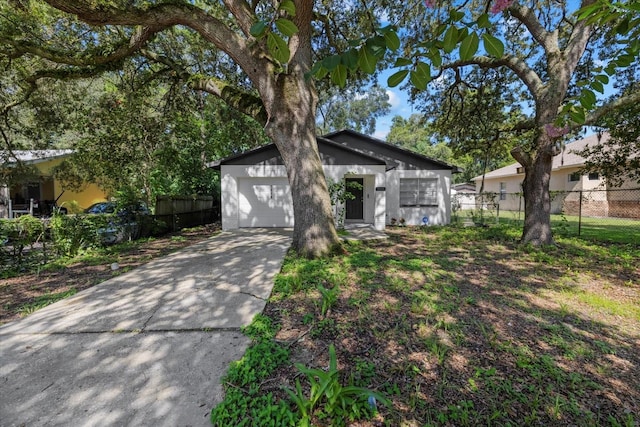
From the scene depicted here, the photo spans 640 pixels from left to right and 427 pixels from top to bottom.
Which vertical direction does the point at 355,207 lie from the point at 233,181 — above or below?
below

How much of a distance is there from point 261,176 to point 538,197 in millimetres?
8790

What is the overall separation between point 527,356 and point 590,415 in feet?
2.04

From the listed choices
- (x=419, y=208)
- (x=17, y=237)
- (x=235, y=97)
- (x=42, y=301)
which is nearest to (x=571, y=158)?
(x=419, y=208)

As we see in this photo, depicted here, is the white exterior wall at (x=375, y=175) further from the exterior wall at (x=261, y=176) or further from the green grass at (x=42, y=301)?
the green grass at (x=42, y=301)

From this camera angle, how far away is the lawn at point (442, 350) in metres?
1.86

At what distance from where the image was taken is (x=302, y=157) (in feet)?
18.2

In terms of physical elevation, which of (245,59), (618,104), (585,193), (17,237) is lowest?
(17,237)

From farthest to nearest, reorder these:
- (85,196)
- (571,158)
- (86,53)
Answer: (571,158), (85,196), (86,53)

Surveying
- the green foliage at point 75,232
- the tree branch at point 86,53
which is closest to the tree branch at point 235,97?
the tree branch at point 86,53

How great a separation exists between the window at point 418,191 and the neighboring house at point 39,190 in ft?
44.4

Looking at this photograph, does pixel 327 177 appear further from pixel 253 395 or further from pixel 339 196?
pixel 253 395

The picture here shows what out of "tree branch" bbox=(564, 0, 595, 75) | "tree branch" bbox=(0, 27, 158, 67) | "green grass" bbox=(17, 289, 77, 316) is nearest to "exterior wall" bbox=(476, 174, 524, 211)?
"tree branch" bbox=(564, 0, 595, 75)

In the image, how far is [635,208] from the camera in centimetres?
1345

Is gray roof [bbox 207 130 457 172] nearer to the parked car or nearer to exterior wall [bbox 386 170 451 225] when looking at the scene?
exterior wall [bbox 386 170 451 225]
